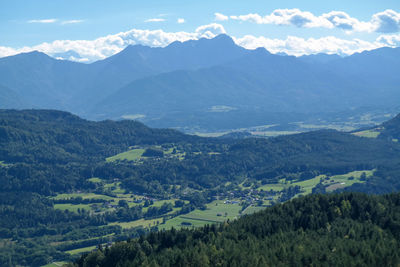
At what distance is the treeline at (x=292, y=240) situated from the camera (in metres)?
78.3

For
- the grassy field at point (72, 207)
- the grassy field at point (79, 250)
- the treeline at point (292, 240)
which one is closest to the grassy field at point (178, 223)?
the grassy field at point (79, 250)

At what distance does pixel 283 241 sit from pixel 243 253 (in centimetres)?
943

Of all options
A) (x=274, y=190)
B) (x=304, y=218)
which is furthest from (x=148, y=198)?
(x=304, y=218)

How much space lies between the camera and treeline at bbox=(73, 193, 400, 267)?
78312 millimetres

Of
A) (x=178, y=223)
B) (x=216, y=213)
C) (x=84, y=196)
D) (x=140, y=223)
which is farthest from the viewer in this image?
(x=84, y=196)

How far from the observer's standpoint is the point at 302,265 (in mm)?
77062

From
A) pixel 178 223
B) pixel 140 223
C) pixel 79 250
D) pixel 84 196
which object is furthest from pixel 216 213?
pixel 84 196

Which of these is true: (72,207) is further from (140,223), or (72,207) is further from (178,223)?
(178,223)

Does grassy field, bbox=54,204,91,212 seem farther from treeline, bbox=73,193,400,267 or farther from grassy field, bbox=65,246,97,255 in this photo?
treeline, bbox=73,193,400,267

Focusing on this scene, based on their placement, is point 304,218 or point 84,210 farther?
point 84,210

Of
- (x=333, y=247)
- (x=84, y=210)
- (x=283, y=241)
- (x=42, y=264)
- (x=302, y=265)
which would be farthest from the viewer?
(x=84, y=210)

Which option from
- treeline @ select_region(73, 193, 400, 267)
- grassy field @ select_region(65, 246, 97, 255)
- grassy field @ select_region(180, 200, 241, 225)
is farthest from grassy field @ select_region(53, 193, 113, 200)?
treeline @ select_region(73, 193, 400, 267)

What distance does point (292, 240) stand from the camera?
87.2 meters

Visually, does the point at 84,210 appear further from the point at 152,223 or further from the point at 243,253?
the point at 243,253
